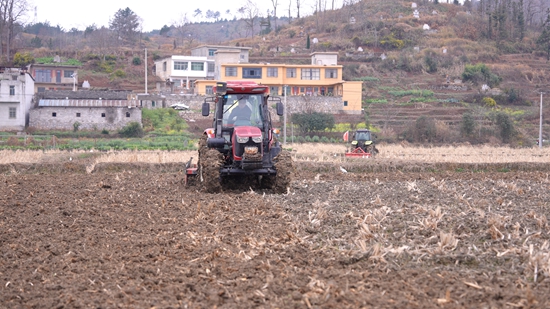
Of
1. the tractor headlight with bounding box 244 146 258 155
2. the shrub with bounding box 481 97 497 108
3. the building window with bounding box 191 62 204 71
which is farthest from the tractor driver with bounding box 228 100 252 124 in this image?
the building window with bounding box 191 62 204 71

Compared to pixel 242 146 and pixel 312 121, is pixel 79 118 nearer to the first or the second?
pixel 312 121

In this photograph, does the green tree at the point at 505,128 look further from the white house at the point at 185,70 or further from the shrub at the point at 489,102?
the white house at the point at 185,70

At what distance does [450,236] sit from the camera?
730 centimetres

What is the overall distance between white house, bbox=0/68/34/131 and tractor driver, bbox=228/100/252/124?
1515 inches

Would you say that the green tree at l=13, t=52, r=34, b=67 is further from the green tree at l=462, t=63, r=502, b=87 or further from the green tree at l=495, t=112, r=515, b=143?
the green tree at l=495, t=112, r=515, b=143

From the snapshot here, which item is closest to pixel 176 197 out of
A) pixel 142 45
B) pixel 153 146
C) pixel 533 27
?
pixel 153 146

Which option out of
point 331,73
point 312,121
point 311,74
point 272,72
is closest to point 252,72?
point 272,72

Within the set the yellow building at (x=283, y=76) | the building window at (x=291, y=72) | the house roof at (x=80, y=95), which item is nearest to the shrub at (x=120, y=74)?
the yellow building at (x=283, y=76)

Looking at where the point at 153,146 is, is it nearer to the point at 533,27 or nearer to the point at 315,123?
the point at 315,123

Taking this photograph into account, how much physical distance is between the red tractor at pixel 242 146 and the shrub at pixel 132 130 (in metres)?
32.1

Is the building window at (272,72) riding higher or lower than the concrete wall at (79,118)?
higher

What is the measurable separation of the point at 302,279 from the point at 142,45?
96910 millimetres

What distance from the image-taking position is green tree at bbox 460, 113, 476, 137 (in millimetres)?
45969

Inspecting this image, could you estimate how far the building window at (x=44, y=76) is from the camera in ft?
213
